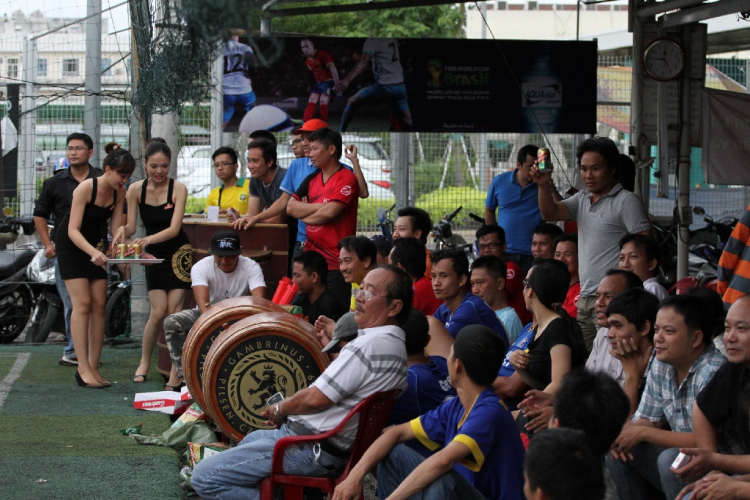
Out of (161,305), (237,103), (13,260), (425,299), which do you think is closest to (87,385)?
(161,305)

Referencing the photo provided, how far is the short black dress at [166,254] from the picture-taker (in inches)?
287

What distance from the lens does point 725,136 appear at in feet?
26.9

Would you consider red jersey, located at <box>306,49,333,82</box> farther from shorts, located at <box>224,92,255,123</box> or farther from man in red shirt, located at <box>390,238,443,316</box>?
man in red shirt, located at <box>390,238,443,316</box>

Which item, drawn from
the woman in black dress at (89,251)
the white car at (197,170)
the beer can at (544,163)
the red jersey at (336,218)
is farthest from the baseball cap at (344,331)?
the white car at (197,170)

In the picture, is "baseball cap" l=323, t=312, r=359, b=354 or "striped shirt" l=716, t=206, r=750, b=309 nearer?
"baseball cap" l=323, t=312, r=359, b=354

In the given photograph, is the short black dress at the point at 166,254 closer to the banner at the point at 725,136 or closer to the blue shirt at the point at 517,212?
the blue shirt at the point at 517,212

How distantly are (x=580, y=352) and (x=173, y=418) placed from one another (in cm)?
293

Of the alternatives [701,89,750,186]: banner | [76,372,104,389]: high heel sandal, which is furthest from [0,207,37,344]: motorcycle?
[701,89,750,186]: banner

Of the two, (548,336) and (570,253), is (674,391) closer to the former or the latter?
(548,336)

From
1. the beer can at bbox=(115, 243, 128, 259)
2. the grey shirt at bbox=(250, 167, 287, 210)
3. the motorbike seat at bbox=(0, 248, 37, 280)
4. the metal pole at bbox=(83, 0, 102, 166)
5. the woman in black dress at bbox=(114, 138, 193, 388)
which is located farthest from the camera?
the motorbike seat at bbox=(0, 248, 37, 280)

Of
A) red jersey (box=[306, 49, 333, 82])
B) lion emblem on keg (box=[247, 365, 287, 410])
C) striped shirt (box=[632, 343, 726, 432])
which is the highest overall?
red jersey (box=[306, 49, 333, 82])

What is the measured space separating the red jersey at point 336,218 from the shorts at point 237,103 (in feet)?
8.87

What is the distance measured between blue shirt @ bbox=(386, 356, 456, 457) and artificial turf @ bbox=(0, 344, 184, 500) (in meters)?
1.32

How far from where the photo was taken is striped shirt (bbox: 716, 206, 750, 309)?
4.70 metres
